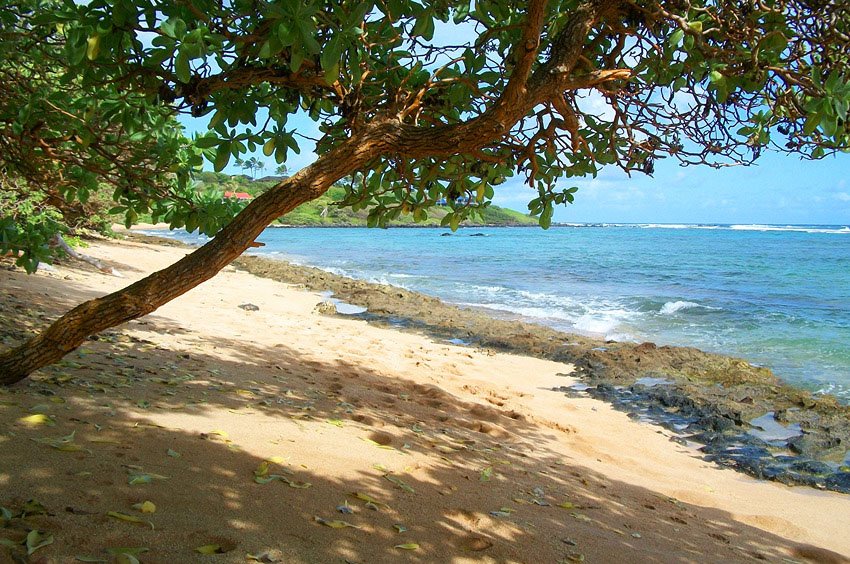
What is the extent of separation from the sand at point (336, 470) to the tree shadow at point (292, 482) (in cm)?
1

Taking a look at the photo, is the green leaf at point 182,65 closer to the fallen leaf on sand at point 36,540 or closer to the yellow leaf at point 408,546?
the fallen leaf on sand at point 36,540

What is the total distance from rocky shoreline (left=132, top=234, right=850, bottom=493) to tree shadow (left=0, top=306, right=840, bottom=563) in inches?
85.6

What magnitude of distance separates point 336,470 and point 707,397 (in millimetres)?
6532

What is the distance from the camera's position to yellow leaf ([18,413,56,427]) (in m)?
3.00

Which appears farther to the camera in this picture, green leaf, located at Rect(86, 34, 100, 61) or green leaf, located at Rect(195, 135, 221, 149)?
green leaf, located at Rect(195, 135, 221, 149)

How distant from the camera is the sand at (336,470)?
8.11ft

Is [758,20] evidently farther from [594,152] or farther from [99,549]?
[99,549]

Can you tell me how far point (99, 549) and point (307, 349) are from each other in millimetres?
5992

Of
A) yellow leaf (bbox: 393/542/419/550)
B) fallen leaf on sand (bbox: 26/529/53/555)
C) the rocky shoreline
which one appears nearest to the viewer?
fallen leaf on sand (bbox: 26/529/53/555)

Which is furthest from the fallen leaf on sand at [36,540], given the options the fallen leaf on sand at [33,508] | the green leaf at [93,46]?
the green leaf at [93,46]

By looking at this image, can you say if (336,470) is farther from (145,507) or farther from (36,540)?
(36,540)

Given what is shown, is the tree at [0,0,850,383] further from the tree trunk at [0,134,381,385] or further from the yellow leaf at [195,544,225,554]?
the yellow leaf at [195,544,225,554]

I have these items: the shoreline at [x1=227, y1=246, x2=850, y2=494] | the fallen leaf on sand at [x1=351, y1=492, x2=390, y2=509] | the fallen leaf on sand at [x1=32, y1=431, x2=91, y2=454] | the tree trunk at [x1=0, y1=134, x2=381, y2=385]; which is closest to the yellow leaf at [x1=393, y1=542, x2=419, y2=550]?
the fallen leaf on sand at [x1=351, y1=492, x2=390, y2=509]

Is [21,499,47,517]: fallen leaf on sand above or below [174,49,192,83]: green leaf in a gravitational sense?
below
